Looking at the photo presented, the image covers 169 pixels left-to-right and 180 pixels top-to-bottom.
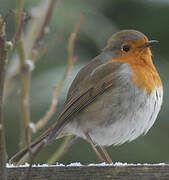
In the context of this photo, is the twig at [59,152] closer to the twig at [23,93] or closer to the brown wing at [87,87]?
the brown wing at [87,87]

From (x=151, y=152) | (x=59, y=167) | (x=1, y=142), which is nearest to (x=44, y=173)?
(x=59, y=167)

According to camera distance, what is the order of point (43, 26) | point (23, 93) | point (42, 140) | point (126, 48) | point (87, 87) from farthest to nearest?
point (126, 48) → point (87, 87) → point (43, 26) → point (23, 93) → point (42, 140)

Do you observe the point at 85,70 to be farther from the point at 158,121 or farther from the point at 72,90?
the point at 158,121

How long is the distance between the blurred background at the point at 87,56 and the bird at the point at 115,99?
117cm

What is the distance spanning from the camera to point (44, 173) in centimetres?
237

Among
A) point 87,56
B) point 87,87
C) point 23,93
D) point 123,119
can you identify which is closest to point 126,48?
point 87,87

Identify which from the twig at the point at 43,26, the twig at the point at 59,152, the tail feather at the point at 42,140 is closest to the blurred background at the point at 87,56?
the twig at the point at 43,26

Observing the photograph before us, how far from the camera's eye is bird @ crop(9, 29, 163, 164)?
3.49 m

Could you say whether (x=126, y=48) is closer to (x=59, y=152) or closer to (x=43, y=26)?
(x=43, y=26)

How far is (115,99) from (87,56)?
2346 millimetres

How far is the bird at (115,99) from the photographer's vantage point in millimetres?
3492

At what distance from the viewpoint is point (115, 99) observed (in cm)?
355

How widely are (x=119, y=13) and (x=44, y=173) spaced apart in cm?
397

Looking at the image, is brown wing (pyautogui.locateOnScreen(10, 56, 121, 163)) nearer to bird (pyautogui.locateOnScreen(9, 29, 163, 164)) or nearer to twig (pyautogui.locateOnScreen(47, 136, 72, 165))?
bird (pyautogui.locateOnScreen(9, 29, 163, 164))
